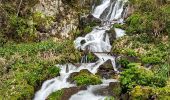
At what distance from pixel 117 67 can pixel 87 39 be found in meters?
6.10

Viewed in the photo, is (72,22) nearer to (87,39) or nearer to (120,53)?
(87,39)

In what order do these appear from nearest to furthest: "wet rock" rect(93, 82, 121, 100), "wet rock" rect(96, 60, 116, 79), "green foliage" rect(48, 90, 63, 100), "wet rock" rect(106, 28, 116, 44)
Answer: "wet rock" rect(93, 82, 121, 100) < "green foliage" rect(48, 90, 63, 100) < "wet rock" rect(96, 60, 116, 79) < "wet rock" rect(106, 28, 116, 44)

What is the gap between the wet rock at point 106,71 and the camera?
22422 millimetres

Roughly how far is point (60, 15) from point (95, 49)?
5830 mm

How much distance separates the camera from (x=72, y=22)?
106ft

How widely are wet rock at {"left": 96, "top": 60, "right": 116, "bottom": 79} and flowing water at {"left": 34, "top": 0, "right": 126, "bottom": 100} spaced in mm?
406

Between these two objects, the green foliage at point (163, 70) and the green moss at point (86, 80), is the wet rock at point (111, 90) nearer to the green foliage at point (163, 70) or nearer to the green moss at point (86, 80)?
the green moss at point (86, 80)

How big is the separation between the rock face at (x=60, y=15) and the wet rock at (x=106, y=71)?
8.25m

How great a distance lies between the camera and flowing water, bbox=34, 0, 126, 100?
67.5 feet

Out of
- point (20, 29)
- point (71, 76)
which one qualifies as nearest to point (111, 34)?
point (20, 29)

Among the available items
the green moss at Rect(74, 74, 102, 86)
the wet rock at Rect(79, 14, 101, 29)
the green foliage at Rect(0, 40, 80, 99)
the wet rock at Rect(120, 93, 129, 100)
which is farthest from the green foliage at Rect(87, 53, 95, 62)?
the wet rock at Rect(120, 93, 129, 100)

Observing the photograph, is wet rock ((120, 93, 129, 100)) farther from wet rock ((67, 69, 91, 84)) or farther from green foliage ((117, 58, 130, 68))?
green foliage ((117, 58, 130, 68))

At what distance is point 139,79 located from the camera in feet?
61.6

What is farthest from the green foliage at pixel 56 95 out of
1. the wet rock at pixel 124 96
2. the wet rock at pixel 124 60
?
the wet rock at pixel 124 60
